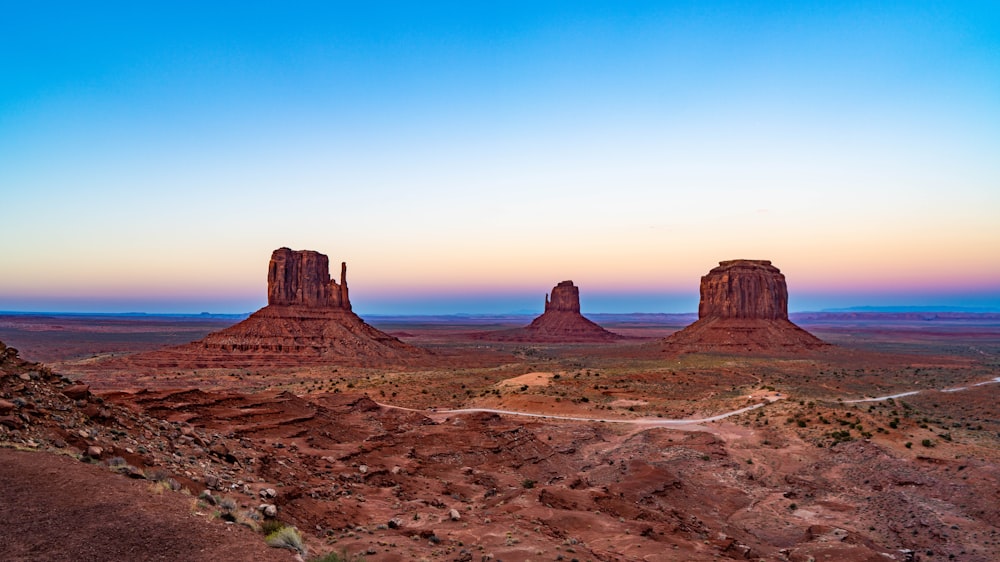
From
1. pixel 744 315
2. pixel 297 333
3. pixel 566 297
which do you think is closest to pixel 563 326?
pixel 566 297

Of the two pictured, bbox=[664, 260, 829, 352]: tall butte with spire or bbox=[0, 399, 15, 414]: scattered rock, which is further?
bbox=[664, 260, 829, 352]: tall butte with spire

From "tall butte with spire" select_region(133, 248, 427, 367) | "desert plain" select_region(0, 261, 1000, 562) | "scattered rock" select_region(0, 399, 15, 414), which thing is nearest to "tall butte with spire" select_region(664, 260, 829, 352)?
"desert plain" select_region(0, 261, 1000, 562)

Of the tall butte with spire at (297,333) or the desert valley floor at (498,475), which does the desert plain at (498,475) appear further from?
the tall butte with spire at (297,333)

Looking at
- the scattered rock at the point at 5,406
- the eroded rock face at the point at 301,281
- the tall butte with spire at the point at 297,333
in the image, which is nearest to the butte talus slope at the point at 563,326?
the tall butte with spire at the point at 297,333

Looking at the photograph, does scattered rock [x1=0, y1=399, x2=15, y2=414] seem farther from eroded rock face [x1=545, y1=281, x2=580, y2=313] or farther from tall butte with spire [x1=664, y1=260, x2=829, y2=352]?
eroded rock face [x1=545, y1=281, x2=580, y2=313]

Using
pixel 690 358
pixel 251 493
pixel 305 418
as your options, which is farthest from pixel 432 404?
pixel 690 358

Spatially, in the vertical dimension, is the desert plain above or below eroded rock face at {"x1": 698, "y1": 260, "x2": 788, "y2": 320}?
below

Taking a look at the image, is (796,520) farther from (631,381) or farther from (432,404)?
(631,381)

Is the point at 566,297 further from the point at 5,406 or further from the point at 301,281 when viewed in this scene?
the point at 5,406
